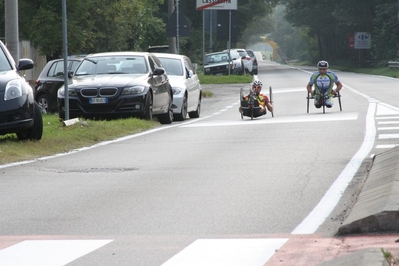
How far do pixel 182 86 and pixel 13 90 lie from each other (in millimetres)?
9639

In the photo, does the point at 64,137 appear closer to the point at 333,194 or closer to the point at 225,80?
the point at 333,194

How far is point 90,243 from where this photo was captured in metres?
7.75

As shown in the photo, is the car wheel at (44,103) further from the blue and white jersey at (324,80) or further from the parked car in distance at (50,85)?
the blue and white jersey at (324,80)

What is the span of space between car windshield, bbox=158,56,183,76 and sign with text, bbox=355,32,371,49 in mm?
61893

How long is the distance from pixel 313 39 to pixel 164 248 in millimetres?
127108

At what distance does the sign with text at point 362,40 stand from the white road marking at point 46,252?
8053 cm

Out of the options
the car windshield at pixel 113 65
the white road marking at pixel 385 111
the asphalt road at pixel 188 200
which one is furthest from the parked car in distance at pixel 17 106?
the white road marking at pixel 385 111

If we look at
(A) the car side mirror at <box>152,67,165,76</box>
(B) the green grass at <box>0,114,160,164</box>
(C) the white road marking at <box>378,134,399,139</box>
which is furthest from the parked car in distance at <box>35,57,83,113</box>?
(C) the white road marking at <box>378,134,399,139</box>

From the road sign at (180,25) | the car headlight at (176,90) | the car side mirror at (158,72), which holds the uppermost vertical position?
the road sign at (180,25)

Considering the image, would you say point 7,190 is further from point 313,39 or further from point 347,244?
point 313,39

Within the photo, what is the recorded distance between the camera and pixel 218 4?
186ft

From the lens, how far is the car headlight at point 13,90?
15.3 metres

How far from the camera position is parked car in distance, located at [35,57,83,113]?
26.4 meters

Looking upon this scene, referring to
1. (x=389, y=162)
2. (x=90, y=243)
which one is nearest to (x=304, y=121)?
(x=389, y=162)
